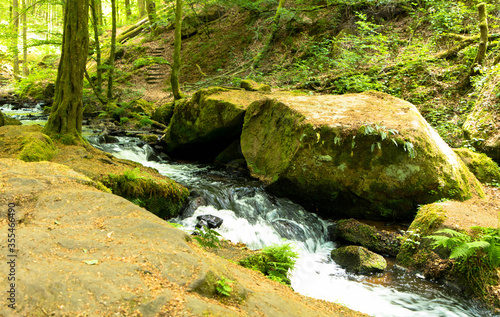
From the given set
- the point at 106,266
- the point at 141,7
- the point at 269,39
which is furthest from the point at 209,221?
the point at 141,7

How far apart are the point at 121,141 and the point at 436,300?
10993mm

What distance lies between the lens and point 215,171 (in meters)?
10.4

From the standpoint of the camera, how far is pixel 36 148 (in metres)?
6.04

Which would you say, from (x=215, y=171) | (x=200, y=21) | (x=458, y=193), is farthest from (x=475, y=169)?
(x=200, y=21)

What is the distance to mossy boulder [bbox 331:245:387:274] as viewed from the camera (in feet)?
18.6

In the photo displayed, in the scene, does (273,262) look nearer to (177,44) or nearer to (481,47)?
(481,47)

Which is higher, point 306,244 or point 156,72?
point 156,72

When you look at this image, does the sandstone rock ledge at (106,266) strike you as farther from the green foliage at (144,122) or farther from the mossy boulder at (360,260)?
the green foliage at (144,122)

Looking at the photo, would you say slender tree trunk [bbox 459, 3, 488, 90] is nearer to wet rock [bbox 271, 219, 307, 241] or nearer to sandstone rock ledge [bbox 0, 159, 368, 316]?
wet rock [bbox 271, 219, 307, 241]

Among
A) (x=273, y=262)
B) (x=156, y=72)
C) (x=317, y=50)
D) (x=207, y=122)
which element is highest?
(x=317, y=50)

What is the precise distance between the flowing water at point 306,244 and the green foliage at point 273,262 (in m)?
0.24

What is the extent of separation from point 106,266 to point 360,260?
15.4ft

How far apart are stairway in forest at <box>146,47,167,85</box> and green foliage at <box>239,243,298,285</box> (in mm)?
18342

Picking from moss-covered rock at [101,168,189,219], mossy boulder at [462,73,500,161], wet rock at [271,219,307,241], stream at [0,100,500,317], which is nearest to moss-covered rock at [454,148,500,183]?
mossy boulder at [462,73,500,161]
